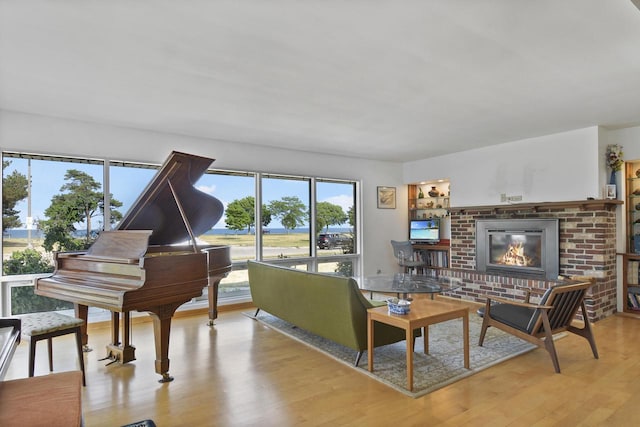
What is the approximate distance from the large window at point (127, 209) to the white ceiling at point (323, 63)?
0.73 metres

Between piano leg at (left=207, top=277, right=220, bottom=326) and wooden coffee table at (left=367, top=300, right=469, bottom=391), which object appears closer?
wooden coffee table at (left=367, top=300, right=469, bottom=391)

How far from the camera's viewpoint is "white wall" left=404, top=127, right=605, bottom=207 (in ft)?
16.0

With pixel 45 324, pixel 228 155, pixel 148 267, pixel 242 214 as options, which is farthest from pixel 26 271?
pixel 228 155

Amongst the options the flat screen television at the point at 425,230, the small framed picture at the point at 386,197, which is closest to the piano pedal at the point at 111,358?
the small framed picture at the point at 386,197

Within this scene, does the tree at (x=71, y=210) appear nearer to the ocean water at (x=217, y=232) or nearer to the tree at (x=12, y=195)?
the ocean water at (x=217, y=232)

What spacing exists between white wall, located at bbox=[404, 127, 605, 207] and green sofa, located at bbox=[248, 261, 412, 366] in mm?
3219

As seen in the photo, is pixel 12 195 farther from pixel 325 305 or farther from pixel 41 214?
pixel 325 305

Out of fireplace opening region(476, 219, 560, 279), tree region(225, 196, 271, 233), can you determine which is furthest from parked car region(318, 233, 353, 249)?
fireplace opening region(476, 219, 560, 279)

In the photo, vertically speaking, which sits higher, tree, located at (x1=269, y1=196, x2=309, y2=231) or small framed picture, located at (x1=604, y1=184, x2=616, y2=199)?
small framed picture, located at (x1=604, y1=184, x2=616, y2=199)

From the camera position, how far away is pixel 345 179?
6.80 meters

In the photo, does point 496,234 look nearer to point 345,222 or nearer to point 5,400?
point 345,222

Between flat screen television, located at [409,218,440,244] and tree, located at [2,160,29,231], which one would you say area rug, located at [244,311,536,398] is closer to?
flat screen television, located at [409,218,440,244]

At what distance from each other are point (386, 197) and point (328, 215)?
4.50 ft

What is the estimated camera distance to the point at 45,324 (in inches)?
113
